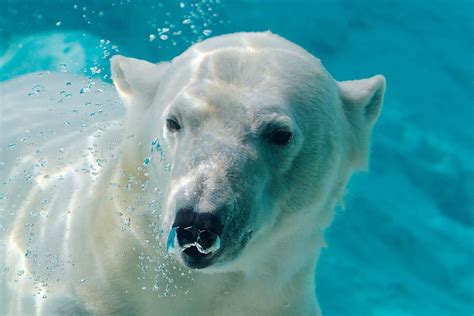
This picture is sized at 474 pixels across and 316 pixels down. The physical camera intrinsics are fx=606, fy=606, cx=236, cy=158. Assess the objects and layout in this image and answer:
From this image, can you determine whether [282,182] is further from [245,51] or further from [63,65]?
[63,65]

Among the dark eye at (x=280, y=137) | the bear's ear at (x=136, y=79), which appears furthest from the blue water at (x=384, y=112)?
the dark eye at (x=280, y=137)

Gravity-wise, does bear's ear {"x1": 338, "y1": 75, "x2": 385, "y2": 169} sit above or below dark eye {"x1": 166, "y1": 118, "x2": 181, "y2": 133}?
above

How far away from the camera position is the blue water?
18.8 feet

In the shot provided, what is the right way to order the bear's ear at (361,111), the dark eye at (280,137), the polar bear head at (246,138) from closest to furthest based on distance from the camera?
the polar bear head at (246,138)
the dark eye at (280,137)
the bear's ear at (361,111)

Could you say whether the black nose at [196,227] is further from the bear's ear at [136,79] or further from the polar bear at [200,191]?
the bear's ear at [136,79]

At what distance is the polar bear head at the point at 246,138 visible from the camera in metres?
1.69

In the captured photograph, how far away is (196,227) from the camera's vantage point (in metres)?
1.57

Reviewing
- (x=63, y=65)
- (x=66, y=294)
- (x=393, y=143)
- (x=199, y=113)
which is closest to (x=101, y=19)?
(x=63, y=65)

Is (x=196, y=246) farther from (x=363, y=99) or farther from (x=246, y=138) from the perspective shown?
(x=363, y=99)

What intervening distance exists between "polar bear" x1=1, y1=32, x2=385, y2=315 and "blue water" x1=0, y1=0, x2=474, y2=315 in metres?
2.89

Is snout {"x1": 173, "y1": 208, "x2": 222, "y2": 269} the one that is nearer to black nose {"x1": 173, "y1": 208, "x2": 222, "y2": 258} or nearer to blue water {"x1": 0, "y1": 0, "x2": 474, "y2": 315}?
black nose {"x1": 173, "y1": 208, "x2": 222, "y2": 258}

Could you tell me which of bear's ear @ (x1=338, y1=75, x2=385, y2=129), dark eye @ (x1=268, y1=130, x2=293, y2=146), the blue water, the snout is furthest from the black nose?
the blue water

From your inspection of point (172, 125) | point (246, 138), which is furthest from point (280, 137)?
point (172, 125)

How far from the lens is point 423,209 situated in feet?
18.7
